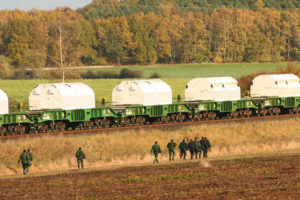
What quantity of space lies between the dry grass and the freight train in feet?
12.1

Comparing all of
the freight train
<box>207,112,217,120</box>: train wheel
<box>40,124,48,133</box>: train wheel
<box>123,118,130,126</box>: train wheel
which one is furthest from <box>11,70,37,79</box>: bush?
<box>40,124,48,133</box>: train wheel

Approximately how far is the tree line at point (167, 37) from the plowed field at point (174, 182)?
87119 millimetres

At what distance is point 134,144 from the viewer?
41938 millimetres

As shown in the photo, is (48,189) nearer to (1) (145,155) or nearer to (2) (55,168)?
(2) (55,168)

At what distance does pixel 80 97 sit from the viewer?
45.9m

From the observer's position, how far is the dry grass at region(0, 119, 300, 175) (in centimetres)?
3725

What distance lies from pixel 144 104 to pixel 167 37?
289ft

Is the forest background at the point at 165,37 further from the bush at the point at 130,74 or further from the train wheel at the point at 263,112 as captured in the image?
the train wheel at the point at 263,112

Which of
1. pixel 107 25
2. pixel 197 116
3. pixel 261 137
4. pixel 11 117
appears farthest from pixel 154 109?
pixel 107 25

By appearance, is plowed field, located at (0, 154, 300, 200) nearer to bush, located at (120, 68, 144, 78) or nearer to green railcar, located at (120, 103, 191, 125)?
green railcar, located at (120, 103, 191, 125)

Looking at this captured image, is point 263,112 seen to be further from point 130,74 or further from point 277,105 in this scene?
point 130,74

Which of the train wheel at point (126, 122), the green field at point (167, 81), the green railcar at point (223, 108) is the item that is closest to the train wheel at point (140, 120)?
the train wheel at point (126, 122)

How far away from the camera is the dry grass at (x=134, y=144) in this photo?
122 feet

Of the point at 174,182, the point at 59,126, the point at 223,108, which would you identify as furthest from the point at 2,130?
the point at 223,108
